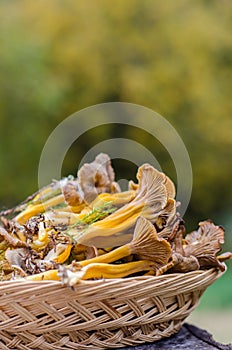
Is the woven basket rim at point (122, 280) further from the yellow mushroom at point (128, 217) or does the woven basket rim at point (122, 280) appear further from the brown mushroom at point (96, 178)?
the brown mushroom at point (96, 178)

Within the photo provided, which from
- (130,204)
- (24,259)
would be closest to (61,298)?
(24,259)

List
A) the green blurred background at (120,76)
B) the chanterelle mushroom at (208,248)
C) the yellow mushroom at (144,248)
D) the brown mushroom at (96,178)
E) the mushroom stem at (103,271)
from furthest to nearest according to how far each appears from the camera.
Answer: the green blurred background at (120,76), the brown mushroom at (96,178), the chanterelle mushroom at (208,248), the yellow mushroom at (144,248), the mushroom stem at (103,271)

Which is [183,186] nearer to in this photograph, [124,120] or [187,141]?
[124,120]

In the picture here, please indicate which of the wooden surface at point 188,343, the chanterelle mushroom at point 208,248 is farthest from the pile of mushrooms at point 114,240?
the wooden surface at point 188,343

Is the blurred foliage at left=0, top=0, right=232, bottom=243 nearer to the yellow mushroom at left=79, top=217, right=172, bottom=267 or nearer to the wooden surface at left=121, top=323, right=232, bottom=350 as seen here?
the wooden surface at left=121, top=323, right=232, bottom=350

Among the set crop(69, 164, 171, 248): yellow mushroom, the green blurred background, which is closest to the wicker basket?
crop(69, 164, 171, 248): yellow mushroom

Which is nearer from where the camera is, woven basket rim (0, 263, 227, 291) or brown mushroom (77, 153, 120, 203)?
woven basket rim (0, 263, 227, 291)
